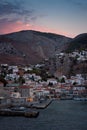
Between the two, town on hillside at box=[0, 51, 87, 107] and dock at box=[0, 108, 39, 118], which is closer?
dock at box=[0, 108, 39, 118]

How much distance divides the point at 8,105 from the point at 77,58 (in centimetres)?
7952

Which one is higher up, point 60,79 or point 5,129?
point 60,79

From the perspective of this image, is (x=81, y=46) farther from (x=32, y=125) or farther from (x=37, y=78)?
(x=32, y=125)

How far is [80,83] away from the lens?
390 ft

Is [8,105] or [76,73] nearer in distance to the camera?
[8,105]

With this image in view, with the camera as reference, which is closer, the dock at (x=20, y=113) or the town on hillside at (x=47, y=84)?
the dock at (x=20, y=113)

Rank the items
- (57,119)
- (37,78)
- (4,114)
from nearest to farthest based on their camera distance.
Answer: (57,119)
(4,114)
(37,78)

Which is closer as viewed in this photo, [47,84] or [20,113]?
[20,113]

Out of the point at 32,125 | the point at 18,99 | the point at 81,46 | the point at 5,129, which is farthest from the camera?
the point at 81,46

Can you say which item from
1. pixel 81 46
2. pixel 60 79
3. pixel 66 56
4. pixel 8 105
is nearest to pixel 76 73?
pixel 60 79

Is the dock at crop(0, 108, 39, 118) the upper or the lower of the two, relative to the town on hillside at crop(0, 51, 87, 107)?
lower

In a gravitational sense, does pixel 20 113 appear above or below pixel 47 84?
below

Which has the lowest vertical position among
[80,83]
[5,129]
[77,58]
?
[5,129]

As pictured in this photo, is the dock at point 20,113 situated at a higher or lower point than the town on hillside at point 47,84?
lower
